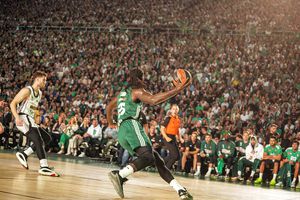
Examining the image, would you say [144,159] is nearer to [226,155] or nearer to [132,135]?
[132,135]

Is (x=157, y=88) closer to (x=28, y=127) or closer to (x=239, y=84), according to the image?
(x=239, y=84)

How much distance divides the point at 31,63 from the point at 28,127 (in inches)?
701

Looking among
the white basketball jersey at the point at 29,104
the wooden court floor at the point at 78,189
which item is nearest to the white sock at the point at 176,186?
the wooden court floor at the point at 78,189

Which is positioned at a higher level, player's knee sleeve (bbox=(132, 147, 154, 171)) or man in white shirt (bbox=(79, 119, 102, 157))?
man in white shirt (bbox=(79, 119, 102, 157))

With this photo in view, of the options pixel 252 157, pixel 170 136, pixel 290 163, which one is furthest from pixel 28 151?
pixel 290 163

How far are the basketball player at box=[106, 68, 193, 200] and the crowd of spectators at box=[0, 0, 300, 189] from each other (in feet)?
25.7

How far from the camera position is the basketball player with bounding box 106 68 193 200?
7.16 m

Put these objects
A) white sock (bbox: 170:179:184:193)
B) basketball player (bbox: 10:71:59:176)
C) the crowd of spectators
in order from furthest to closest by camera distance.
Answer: the crowd of spectators → basketball player (bbox: 10:71:59:176) → white sock (bbox: 170:179:184:193)

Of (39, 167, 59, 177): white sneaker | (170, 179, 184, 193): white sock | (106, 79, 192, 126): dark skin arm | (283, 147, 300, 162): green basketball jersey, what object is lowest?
(39, 167, 59, 177): white sneaker

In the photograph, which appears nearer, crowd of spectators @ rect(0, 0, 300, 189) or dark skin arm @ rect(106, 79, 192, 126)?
dark skin arm @ rect(106, 79, 192, 126)

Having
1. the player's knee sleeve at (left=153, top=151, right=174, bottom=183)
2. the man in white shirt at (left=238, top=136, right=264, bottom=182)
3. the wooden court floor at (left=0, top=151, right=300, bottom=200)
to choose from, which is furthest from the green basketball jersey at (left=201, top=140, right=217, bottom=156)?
the player's knee sleeve at (left=153, top=151, right=174, bottom=183)

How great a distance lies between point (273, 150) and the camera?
45.8 ft

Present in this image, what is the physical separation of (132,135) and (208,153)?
7.80 meters

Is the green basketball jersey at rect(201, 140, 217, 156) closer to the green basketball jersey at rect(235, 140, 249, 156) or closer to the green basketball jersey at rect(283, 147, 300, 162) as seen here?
the green basketball jersey at rect(235, 140, 249, 156)
